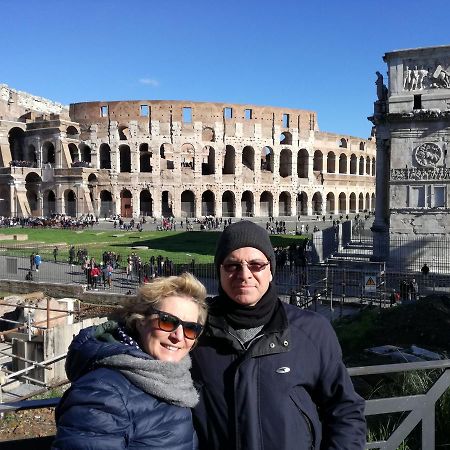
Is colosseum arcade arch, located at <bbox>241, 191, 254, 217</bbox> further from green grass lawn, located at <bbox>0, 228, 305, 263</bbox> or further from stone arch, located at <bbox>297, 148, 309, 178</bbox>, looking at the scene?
green grass lawn, located at <bbox>0, 228, 305, 263</bbox>

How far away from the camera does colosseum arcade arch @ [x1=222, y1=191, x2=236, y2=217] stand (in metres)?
49.2

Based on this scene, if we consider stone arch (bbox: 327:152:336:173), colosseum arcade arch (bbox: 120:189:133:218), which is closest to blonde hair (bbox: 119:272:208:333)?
colosseum arcade arch (bbox: 120:189:133:218)

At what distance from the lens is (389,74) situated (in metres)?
16.6

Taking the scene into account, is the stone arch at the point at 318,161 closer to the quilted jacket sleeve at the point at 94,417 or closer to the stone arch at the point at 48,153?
the stone arch at the point at 48,153

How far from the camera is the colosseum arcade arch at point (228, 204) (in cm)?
4925

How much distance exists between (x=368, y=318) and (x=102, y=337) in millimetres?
9590

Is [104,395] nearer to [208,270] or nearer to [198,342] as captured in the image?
[198,342]

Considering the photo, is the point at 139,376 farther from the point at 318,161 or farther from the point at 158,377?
the point at 318,161

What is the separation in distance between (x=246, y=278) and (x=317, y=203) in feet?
174

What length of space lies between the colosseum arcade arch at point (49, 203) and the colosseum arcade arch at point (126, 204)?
6452mm

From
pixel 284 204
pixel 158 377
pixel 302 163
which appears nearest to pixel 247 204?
pixel 284 204

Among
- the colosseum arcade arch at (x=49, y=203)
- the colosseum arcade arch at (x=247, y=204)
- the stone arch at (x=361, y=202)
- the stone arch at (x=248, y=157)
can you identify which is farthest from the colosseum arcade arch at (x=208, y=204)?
the stone arch at (x=361, y=202)

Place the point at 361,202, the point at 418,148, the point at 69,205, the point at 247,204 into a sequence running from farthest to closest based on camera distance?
the point at 361,202
the point at 247,204
the point at 69,205
the point at 418,148

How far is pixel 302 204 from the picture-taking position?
54.1 m
